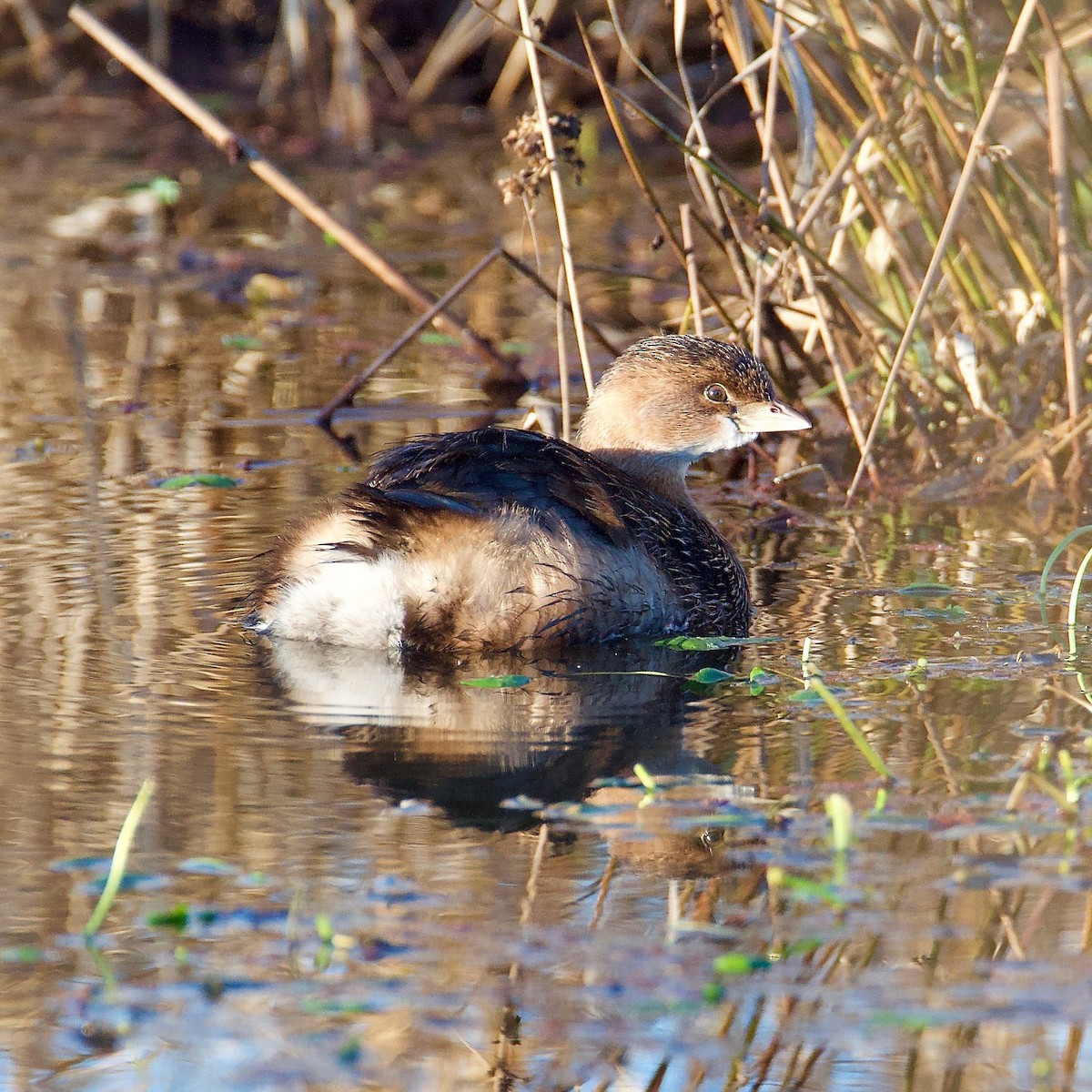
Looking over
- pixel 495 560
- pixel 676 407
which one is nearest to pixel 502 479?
pixel 495 560

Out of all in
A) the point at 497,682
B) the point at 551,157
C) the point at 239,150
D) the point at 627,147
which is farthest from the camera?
the point at 239,150

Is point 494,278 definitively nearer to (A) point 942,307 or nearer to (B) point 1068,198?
(A) point 942,307

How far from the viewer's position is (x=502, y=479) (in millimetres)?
5188

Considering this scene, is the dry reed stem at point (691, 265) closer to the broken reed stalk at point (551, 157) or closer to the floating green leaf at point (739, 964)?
the broken reed stalk at point (551, 157)

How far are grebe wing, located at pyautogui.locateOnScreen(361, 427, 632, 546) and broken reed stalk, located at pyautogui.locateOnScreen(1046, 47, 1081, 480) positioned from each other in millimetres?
1672

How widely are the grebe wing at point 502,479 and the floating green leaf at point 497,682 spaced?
44 cm

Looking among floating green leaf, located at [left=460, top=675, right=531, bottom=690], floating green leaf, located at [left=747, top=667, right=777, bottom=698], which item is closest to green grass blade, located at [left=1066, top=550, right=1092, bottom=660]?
floating green leaf, located at [left=747, top=667, right=777, bottom=698]

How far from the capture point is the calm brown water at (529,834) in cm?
Answer: 307

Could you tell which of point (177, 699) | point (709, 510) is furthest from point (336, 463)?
point (177, 699)

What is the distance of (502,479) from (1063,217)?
213 centimetres

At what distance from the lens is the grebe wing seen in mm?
5117

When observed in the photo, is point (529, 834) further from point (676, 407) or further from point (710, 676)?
point (676, 407)

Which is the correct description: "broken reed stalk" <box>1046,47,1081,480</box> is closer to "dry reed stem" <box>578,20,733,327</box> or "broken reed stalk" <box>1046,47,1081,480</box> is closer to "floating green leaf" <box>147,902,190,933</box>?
"dry reed stem" <box>578,20,733,327</box>

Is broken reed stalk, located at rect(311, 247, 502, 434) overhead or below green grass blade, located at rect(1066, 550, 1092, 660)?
overhead
